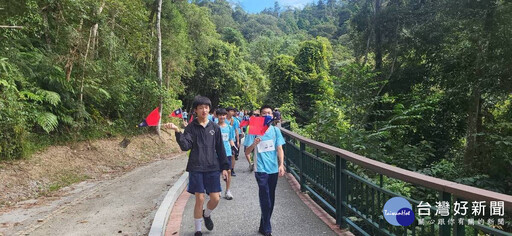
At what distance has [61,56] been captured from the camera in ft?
36.3

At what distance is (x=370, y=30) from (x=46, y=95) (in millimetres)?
15622

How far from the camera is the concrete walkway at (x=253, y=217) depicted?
4688mm

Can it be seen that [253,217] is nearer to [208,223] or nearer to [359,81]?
[208,223]

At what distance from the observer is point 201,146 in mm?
4301

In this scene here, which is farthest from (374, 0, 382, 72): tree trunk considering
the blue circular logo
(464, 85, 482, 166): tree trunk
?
the blue circular logo

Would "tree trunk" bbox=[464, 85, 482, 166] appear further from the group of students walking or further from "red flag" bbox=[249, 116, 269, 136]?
"red flag" bbox=[249, 116, 269, 136]

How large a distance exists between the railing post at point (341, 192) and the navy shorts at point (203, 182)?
172 cm

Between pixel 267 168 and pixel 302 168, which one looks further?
pixel 302 168

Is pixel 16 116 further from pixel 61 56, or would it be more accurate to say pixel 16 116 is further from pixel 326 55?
pixel 326 55

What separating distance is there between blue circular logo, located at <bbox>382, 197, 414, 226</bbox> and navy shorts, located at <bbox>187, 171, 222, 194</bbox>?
2098mm

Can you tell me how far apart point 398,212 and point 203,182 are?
7.75 feet

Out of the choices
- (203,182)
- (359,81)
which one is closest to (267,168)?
(203,182)

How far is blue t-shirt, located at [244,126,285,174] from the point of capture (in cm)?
439

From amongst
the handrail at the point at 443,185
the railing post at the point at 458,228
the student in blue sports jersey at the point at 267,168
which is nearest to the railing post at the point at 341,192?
the handrail at the point at 443,185
